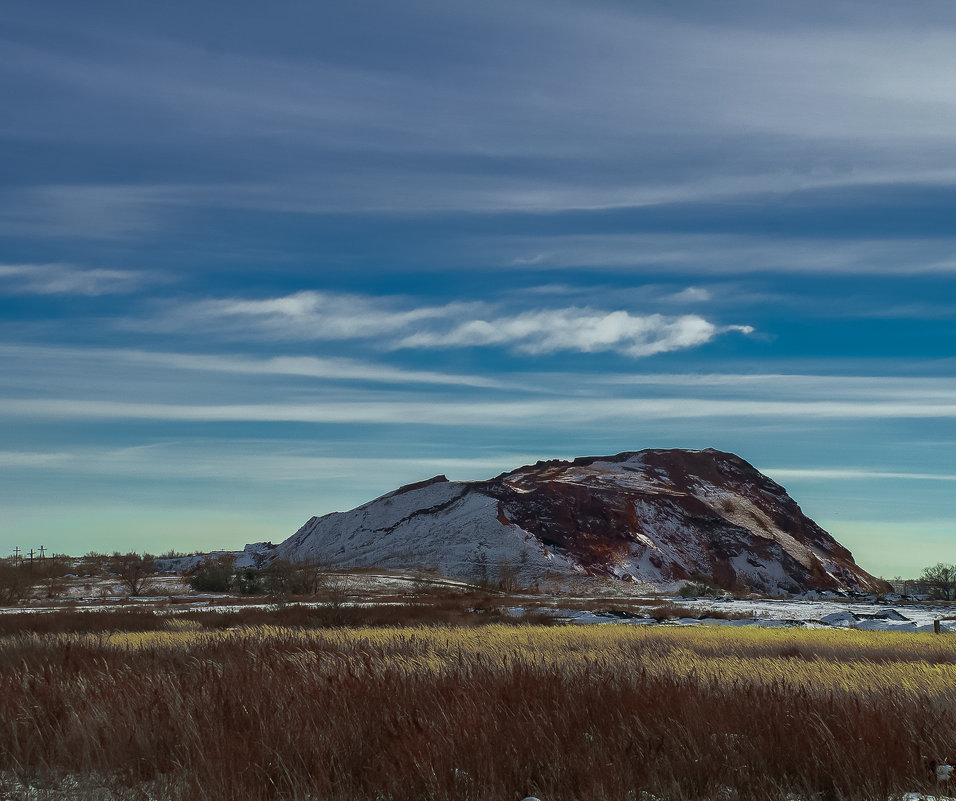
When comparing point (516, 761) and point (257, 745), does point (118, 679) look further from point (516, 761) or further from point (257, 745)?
point (516, 761)

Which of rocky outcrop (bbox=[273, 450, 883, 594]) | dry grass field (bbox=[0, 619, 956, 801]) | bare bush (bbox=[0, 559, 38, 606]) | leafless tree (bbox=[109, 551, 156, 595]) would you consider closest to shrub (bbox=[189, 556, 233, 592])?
leafless tree (bbox=[109, 551, 156, 595])

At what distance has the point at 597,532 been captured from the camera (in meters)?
108

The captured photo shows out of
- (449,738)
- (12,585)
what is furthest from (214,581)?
(449,738)

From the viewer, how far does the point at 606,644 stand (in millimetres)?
19844

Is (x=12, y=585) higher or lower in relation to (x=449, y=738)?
lower

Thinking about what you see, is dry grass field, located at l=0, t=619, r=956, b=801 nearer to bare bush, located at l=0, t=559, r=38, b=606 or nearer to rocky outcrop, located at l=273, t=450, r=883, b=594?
bare bush, located at l=0, t=559, r=38, b=606

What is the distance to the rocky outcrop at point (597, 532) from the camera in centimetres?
10106

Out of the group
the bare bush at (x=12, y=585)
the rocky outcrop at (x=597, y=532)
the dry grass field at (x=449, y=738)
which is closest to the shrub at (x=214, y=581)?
the bare bush at (x=12, y=585)

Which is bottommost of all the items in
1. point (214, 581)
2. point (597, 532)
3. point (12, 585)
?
point (214, 581)

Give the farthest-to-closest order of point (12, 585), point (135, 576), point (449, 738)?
point (135, 576)
point (12, 585)
point (449, 738)

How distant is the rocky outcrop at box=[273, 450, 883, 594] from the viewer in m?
101

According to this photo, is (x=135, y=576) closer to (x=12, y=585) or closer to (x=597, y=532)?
(x=12, y=585)

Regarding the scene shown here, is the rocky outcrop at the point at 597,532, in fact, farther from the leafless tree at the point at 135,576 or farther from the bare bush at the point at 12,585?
the bare bush at the point at 12,585

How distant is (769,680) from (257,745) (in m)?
7.85
